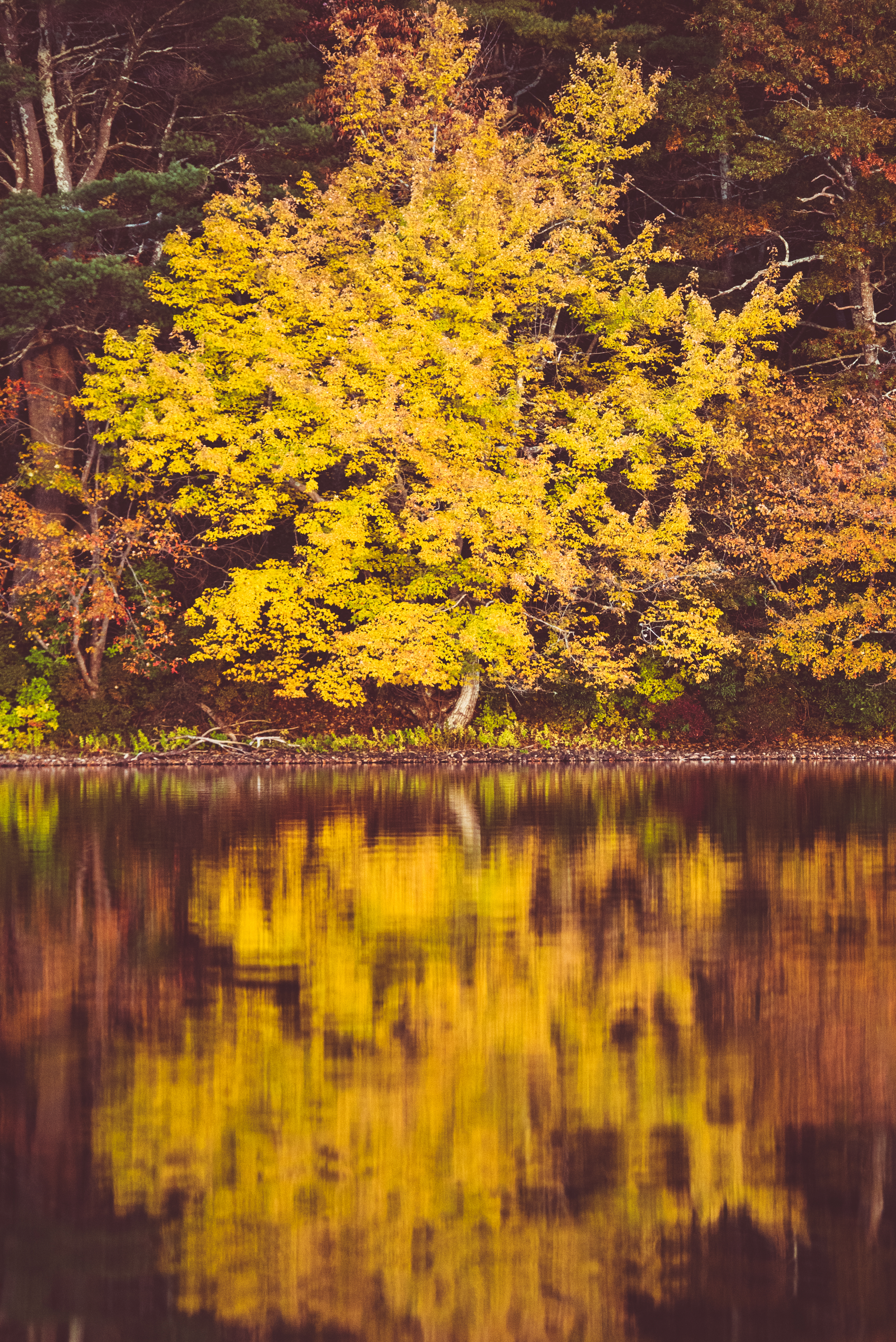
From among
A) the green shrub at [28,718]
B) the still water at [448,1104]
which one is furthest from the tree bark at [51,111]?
the still water at [448,1104]

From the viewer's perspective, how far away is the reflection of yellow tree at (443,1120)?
4.34 metres

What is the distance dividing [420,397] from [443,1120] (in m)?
25.7

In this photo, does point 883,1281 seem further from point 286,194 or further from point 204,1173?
point 286,194

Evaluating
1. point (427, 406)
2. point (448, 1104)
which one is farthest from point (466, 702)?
point (448, 1104)

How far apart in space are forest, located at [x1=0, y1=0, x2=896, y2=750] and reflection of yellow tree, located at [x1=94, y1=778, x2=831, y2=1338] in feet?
67.2

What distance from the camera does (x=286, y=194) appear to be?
33438 mm

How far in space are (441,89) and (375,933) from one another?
28.0m

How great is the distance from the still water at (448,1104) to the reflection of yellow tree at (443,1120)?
0.02 meters

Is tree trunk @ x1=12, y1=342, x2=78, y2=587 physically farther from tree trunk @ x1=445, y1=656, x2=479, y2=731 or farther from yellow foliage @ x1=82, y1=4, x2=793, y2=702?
tree trunk @ x1=445, y1=656, x2=479, y2=731

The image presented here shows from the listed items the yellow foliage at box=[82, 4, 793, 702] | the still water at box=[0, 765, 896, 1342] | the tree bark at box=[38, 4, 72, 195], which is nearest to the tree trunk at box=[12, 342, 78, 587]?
the yellow foliage at box=[82, 4, 793, 702]

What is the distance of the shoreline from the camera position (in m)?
29.9

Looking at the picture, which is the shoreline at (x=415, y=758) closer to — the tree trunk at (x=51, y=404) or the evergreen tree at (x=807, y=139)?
the tree trunk at (x=51, y=404)

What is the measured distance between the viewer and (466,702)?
33.0m

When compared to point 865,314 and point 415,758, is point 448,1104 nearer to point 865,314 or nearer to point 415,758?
point 415,758
